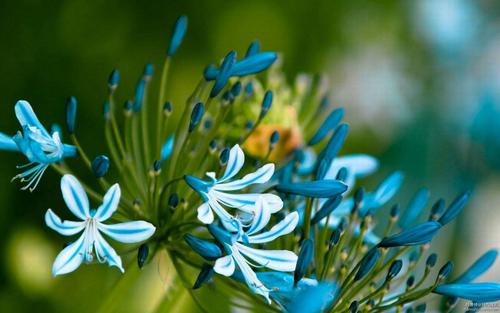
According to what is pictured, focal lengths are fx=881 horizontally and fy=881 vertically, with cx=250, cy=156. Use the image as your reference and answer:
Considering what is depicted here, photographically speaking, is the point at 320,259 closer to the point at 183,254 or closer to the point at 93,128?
the point at 183,254

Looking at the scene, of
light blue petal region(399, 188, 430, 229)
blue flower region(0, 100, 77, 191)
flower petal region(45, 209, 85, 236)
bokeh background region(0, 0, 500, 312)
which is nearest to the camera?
flower petal region(45, 209, 85, 236)

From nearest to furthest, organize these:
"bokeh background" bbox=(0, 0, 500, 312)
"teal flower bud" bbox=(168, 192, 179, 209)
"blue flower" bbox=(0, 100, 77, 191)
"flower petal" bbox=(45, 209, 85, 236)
→ "flower petal" bbox=(45, 209, 85, 236) → "blue flower" bbox=(0, 100, 77, 191) → "teal flower bud" bbox=(168, 192, 179, 209) → "bokeh background" bbox=(0, 0, 500, 312)

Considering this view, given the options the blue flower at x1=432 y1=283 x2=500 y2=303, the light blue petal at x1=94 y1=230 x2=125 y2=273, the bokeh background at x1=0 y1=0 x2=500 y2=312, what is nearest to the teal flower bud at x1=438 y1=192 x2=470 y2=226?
the blue flower at x1=432 y1=283 x2=500 y2=303

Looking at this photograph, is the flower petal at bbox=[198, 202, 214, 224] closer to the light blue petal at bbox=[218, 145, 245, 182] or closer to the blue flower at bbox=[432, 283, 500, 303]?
the light blue petal at bbox=[218, 145, 245, 182]

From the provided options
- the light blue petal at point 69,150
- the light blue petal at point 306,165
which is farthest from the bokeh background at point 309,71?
the light blue petal at point 69,150

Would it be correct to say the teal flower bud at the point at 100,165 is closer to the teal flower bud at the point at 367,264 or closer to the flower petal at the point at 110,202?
the flower petal at the point at 110,202

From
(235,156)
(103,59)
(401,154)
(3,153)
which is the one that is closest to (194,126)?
(235,156)
